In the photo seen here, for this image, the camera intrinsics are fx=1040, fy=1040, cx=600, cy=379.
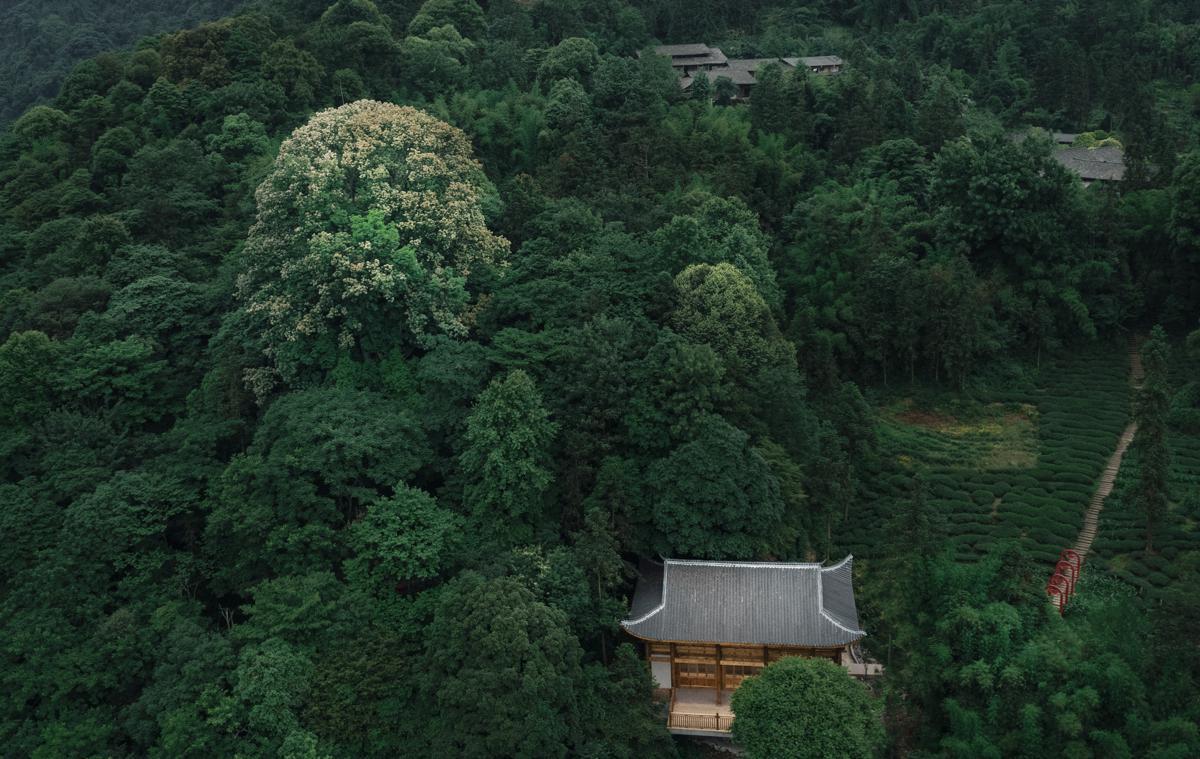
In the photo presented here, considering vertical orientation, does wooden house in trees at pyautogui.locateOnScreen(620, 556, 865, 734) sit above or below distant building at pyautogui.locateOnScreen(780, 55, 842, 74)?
below

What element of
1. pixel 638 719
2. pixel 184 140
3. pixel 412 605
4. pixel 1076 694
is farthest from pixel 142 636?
pixel 184 140

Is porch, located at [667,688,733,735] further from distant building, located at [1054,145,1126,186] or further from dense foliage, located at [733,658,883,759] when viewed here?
distant building, located at [1054,145,1126,186]

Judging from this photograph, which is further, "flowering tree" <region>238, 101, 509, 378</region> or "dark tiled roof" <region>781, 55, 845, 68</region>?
"dark tiled roof" <region>781, 55, 845, 68</region>

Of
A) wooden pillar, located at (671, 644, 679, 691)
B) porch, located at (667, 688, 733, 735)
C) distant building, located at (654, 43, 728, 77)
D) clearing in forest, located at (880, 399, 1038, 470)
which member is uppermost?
distant building, located at (654, 43, 728, 77)

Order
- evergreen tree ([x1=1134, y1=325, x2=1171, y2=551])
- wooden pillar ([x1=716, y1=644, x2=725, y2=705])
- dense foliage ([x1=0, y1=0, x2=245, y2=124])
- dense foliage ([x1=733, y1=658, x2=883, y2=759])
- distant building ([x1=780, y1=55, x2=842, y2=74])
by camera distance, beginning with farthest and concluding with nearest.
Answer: dense foliage ([x1=0, y1=0, x2=245, y2=124]) < distant building ([x1=780, y1=55, x2=842, y2=74]) < evergreen tree ([x1=1134, y1=325, x2=1171, y2=551]) < wooden pillar ([x1=716, y1=644, x2=725, y2=705]) < dense foliage ([x1=733, y1=658, x2=883, y2=759])

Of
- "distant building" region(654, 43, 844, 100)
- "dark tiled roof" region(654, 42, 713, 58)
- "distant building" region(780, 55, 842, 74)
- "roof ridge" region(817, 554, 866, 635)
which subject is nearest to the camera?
"roof ridge" region(817, 554, 866, 635)

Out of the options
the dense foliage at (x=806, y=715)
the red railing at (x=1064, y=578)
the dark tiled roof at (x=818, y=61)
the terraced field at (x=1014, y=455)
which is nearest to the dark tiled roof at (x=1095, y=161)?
the terraced field at (x=1014, y=455)

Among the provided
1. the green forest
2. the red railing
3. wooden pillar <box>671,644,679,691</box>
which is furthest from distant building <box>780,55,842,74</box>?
wooden pillar <box>671,644,679,691</box>
